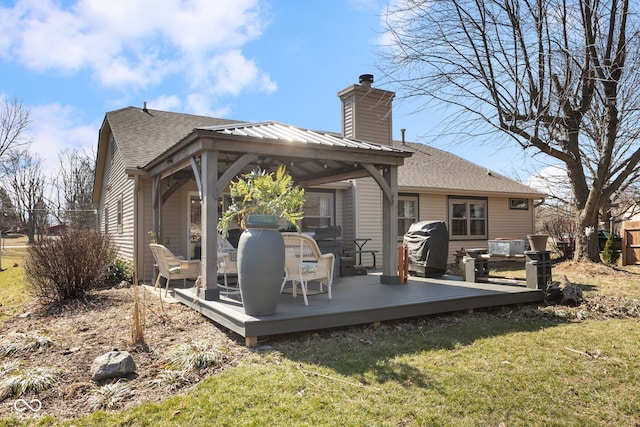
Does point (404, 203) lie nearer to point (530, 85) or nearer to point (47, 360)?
point (530, 85)

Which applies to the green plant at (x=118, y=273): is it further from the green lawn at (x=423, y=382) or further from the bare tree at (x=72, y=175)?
the bare tree at (x=72, y=175)

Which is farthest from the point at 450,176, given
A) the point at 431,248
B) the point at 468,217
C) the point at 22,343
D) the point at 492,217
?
the point at 22,343

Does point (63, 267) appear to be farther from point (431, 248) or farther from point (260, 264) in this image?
point (431, 248)

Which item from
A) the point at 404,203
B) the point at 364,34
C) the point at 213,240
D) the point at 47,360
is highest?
the point at 364,34

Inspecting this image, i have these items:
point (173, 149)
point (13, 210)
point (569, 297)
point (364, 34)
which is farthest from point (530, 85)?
point (13, 210)

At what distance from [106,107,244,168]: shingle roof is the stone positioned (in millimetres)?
6308

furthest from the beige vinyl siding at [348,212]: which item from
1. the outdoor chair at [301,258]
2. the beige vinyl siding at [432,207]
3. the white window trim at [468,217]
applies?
the outdoor chair at [301,258]

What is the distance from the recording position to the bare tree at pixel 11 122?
2341cm

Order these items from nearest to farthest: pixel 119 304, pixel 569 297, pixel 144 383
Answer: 1. pixel 144 383
2. pixel 569 297
3. pixel 119 304

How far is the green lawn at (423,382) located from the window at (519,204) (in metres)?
10.5

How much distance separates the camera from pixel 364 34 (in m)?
8.14

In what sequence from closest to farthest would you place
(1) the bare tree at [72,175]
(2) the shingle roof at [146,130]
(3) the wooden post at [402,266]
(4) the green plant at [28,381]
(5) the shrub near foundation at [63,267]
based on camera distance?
(4) the green plant at [28,381], (5) the shrub near foundation at [63,267], (3) the wooden post at [402,266], (2) the shingle roof at [146,130], (1) the bare tree at [72,175]

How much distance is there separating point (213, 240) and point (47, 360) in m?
2.23

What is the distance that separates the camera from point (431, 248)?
817 cm
